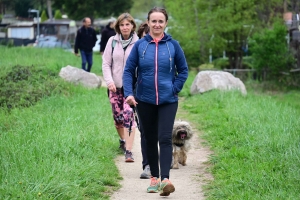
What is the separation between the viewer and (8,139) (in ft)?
29.4

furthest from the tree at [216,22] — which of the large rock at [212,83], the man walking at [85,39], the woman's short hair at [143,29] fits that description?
the woman's short hair at [143,29]

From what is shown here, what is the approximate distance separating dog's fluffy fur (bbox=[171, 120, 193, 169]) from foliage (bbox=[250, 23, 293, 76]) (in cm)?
1793

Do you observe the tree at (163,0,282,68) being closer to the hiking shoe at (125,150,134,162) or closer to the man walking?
the man walking

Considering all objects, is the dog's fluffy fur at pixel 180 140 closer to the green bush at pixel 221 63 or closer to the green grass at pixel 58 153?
the green grass at pixel 58 153

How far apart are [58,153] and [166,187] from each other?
1.91 m

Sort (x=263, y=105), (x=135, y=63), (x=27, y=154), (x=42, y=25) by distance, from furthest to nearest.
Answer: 1. (x=42, y=25)
2. (x=263, y=105)
3. (x=27, y=154)
4. (x=135, y=63)

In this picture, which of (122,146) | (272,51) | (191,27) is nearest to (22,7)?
(191,27)

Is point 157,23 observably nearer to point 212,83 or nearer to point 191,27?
point 212,83

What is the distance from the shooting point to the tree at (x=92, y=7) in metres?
59.2

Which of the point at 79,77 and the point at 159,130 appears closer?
the point at 159,130

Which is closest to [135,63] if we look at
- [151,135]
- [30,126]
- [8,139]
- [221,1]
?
[151,135]

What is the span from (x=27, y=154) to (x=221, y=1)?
2472 cm

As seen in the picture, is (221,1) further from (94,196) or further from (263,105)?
(94,196)

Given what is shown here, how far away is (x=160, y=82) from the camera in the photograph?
691cm
